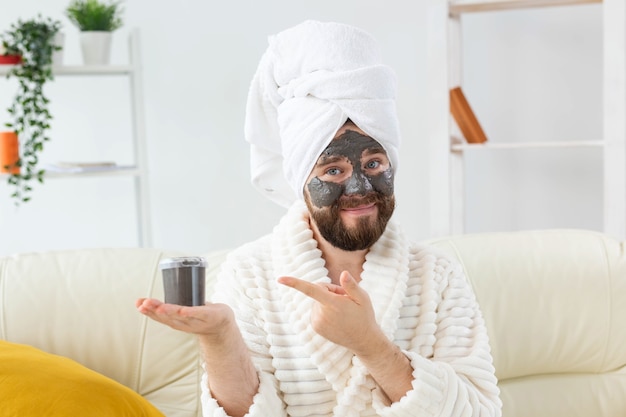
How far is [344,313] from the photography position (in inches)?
→ 52.4

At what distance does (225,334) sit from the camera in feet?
4.51

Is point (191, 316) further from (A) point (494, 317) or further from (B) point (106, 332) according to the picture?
(A) point (494, 317)

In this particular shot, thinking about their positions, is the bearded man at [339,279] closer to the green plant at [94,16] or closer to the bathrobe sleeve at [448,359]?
the bathrobe sleeve at [448,359]

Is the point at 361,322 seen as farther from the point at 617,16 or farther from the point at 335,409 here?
the point at 617,16

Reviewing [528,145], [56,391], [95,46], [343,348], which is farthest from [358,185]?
[95,46]

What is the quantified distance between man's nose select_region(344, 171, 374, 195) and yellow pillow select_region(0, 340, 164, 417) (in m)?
0.65

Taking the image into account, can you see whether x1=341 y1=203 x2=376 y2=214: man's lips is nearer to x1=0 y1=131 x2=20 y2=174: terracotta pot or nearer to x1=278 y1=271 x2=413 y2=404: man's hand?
x1=278 y1=271 x2=413 y2=404: man's hand

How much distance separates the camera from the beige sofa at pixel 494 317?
6.68 feet

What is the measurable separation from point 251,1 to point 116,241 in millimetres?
1072

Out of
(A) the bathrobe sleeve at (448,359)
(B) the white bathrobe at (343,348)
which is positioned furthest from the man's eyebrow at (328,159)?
(A) the bathrobe sleeve at (448,359)

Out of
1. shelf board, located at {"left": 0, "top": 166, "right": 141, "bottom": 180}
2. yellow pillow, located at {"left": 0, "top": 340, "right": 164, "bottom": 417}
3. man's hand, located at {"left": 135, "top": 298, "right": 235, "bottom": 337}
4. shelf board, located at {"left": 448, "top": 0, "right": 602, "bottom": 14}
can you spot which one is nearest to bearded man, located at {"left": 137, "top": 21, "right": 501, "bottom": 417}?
man's hand, located at {"left": 135, "top": 298, "right": 235, "bottom": 337}

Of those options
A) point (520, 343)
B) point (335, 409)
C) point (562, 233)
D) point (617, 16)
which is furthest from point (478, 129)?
point (335, 409)

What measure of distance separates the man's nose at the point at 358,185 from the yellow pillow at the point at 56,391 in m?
0.65

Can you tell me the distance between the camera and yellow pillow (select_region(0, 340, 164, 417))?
5.73 feet
